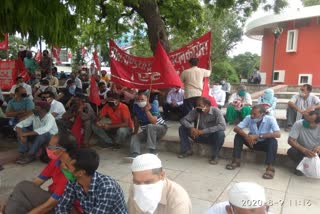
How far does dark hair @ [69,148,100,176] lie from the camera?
2.78 meters

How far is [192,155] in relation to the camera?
21.1 ft

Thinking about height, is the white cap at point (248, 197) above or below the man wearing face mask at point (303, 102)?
below

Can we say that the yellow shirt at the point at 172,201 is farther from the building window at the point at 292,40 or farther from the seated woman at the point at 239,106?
the building window at the point at 292,40

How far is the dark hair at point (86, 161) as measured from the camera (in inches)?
109

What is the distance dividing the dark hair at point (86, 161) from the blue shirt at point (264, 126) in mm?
3526

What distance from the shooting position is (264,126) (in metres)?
5.57

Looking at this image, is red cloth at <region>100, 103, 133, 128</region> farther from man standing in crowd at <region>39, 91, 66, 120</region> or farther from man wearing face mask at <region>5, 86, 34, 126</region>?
man wearing face mask at <region>5, 86, 34, 126</region>

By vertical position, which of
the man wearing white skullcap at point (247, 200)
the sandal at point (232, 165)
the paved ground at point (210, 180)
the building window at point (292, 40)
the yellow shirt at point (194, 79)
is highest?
the building window at point (292, 40)

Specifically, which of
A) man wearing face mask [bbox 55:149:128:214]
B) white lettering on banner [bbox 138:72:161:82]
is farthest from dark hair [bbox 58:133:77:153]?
white lettering on banner [bbox 138:72:161:82]

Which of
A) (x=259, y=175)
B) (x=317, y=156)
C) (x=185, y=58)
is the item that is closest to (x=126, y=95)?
(x=185, y=58)

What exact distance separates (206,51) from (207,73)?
0.80 meters

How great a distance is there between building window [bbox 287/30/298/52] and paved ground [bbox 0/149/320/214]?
62.7 feet

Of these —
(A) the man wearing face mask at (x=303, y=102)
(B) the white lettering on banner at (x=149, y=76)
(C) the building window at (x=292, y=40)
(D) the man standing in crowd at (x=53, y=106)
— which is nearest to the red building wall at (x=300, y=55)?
(C) the building window at (x=292, y=40)

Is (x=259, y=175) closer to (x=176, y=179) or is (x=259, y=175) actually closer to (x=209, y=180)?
(x=209, y=180)
